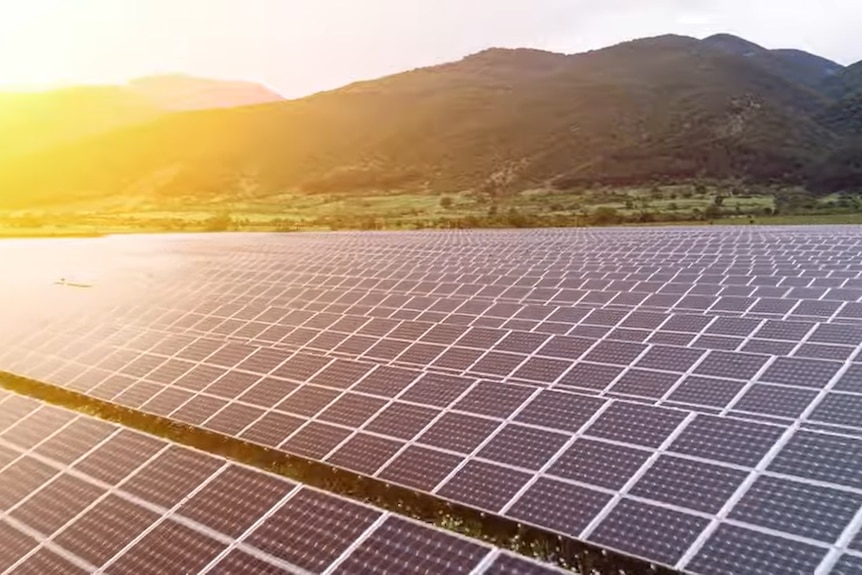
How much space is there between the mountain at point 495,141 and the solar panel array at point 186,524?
111 meters

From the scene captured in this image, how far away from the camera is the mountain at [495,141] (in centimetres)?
12475

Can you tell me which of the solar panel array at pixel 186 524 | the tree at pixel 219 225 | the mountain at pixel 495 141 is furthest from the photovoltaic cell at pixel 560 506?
the mountain at pixel 495 141

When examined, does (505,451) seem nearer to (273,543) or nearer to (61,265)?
(273,543)

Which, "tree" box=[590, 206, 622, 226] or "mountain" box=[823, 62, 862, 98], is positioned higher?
"mountain" box=[823, 62, 862, 98]

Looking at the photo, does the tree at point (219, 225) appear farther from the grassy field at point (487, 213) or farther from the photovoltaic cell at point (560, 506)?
the photovoltaic cell at point (560, 506)

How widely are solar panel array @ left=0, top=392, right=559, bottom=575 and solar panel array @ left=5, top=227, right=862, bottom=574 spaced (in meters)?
2.60

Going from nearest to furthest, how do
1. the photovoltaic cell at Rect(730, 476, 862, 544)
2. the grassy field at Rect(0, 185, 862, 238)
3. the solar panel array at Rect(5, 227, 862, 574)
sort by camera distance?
the photovoltaic cell at Rect(730, 476, 862, 544)
the solar panel array at Rect(5, 227, 862, 574)
the grassy field at Rect(0, 185, 862, 238)

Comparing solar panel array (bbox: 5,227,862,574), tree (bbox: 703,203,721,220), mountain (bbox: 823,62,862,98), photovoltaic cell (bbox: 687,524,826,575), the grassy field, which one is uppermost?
mountain (bbox: 823,62,862,98)

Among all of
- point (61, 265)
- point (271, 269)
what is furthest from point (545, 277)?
point (61, 265)

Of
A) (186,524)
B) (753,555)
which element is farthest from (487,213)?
(753,555)

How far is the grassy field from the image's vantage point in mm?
71125

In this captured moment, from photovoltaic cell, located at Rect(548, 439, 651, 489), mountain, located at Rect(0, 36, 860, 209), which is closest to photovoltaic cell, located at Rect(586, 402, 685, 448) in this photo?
photovoltaic cell, located at Rect(548, 439, 651, 489)

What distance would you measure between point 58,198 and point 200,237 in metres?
110

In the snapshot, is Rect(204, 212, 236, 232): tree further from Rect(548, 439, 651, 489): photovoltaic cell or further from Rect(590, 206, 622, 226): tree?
Rect(548, 439, 651, 489): photovoltaic cell
